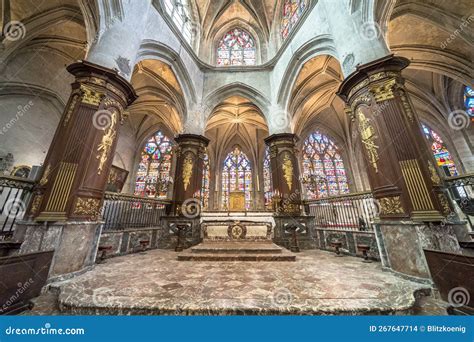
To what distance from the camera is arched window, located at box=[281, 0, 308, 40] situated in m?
9.57

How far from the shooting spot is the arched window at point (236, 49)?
1256 centimetres

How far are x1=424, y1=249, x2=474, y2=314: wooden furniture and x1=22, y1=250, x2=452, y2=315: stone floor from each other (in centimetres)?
25

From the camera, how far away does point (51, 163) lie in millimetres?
3984

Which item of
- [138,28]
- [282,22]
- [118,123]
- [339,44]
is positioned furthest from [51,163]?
[282,22]

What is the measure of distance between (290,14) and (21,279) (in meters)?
15.6

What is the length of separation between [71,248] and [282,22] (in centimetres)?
1562

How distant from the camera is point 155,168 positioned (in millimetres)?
15875
